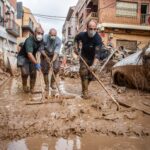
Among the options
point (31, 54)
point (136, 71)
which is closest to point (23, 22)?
point (31, 54)

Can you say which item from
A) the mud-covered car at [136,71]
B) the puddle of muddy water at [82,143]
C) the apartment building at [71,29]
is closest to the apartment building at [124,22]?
the mud-covered car at [136,71]

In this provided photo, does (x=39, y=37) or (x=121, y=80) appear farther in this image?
(x=121, y=80)

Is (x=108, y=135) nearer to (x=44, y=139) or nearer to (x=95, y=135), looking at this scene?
(x=95, y=135)

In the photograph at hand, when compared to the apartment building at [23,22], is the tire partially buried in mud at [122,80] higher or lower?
lower

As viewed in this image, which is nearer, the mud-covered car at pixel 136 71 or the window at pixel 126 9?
the mud-covered car at pixel 136 71

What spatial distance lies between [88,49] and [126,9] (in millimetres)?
19940

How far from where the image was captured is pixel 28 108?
580 centimetres

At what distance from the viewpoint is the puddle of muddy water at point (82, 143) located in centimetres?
396

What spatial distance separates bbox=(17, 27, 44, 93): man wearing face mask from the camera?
24.6ft

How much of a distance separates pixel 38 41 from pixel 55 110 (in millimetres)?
2576

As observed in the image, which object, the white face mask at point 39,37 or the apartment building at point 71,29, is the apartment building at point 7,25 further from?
the white face mask at point 39,37

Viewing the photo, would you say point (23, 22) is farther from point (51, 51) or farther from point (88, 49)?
point (88, 49)

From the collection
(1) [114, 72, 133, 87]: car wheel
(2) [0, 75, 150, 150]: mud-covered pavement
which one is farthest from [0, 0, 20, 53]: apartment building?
(2) [0, 75, 150, 150]: mud-covered pavement

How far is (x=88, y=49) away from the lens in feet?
23.4
